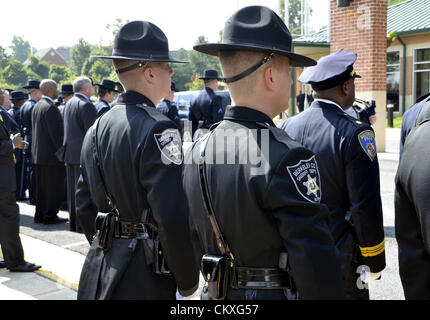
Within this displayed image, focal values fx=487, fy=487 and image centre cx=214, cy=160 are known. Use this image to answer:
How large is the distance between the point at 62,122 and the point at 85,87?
3.20 feet

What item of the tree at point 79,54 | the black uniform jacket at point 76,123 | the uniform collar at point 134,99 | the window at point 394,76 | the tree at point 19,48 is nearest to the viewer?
the uniform collar at point 134,99

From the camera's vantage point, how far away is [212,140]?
2055 millimetres

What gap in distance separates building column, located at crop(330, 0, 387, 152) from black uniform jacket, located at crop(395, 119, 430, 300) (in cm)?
1154

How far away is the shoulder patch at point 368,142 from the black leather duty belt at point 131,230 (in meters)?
1.47

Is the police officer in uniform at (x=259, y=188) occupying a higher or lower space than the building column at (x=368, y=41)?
lower

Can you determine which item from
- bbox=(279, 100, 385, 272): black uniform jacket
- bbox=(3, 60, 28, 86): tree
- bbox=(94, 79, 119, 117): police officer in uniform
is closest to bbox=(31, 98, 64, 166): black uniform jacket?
bbox=(94, 79, 119, 117): police officer in uniform

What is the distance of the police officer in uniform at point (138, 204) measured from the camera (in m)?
2.55

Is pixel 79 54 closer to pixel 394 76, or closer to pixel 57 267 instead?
pixel 394 76

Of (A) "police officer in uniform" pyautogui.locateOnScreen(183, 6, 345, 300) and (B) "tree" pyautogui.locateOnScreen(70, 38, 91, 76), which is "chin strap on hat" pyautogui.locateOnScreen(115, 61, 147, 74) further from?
(B) "tree" pyautogui.locateOnScreen(70, 38, 91, 76)

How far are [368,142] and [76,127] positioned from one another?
5.42 meters

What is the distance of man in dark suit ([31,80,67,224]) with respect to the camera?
318 inches

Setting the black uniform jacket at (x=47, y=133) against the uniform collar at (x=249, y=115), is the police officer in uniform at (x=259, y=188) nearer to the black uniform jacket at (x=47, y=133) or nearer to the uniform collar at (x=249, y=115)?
the uniform collar at (x=249, y=115)

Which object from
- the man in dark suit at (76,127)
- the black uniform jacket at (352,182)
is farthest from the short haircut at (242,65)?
the man in dark suit at (76,127)

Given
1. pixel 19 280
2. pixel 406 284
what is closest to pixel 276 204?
pixel 406 284
